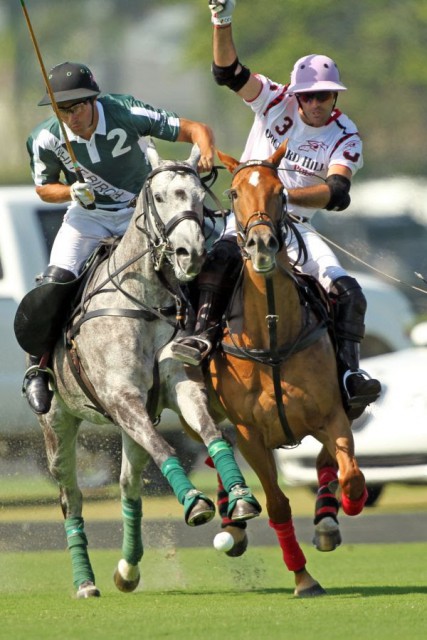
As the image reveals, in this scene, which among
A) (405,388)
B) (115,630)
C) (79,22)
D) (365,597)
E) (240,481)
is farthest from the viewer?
(79,22)

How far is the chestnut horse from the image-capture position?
30.6ft

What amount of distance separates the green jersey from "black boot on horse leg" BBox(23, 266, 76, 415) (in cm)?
52

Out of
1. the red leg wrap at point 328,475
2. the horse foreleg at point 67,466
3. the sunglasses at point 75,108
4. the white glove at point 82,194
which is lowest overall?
the horse foreleg at point 67,466

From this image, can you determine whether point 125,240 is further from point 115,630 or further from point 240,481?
point 115,630

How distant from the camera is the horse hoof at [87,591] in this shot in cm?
1040

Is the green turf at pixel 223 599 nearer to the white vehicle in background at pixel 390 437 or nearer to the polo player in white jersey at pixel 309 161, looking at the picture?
the white vehicle in background at pixel 390 437

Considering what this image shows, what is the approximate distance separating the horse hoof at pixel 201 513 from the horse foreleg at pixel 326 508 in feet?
5.60

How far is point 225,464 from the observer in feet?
29.3

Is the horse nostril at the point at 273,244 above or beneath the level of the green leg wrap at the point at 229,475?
above

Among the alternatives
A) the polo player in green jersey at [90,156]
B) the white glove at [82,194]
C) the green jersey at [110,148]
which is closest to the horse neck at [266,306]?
the polo player in green jersey at [90,156]

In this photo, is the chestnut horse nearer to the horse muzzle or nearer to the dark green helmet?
the horse muzzle

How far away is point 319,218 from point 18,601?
43.0ft

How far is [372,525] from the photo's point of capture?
15.0m

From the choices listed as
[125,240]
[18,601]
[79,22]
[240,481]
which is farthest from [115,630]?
[79,22]
